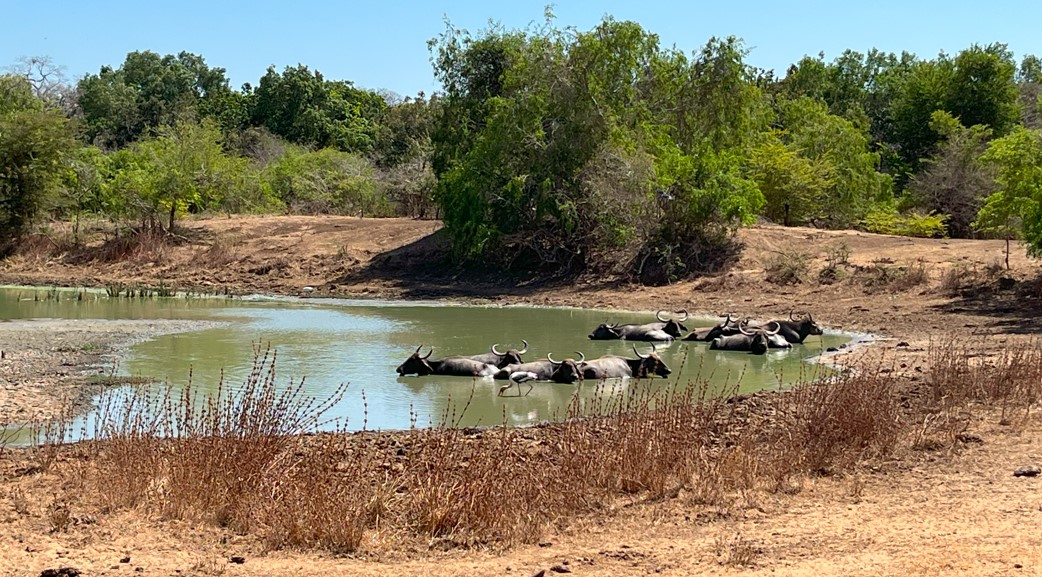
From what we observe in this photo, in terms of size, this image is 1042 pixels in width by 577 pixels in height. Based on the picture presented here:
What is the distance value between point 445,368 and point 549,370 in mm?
1536

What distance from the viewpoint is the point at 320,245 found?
118 feet

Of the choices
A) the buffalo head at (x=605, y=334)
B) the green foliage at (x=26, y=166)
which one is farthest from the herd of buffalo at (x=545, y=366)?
the green foliage at (x=26, y=166)

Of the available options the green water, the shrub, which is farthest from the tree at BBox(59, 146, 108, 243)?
the shrub

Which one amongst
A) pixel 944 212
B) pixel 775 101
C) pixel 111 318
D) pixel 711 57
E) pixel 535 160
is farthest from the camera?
pixel 775 101

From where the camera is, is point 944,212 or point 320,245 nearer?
point 320,245

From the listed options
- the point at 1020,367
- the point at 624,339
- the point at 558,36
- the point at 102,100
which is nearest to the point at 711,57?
the point at 558,36

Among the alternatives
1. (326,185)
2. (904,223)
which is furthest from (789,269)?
(326,185)

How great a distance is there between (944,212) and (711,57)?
12.4 m

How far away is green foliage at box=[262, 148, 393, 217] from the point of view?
45219 millimetres

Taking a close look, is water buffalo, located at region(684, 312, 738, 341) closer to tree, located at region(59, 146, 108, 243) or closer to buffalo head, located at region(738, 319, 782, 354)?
buffalo head, located at region(738, 319, 782, 354)

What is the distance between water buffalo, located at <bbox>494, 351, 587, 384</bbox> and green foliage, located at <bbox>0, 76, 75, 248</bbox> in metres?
27.2

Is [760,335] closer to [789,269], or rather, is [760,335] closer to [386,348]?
[386,348]

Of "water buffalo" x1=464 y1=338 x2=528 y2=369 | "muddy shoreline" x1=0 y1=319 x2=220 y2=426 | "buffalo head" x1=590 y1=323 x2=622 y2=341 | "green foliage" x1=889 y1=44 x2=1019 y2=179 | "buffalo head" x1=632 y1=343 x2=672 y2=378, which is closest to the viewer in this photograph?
"muddy shoreline" x1=0 y1=319 x2=220 y2=426

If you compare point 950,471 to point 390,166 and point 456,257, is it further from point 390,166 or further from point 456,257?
point 390,166
